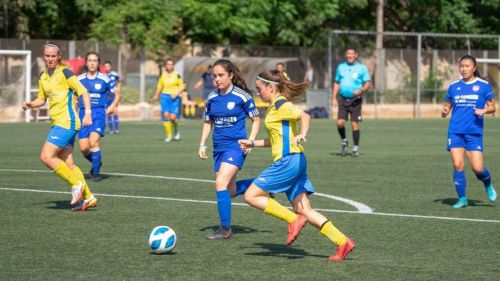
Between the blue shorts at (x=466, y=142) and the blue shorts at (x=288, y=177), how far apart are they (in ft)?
14.5

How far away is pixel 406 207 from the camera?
13.2m

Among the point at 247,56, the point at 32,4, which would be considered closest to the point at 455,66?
the point at 247,56

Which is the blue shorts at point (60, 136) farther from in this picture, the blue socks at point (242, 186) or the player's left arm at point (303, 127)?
the player's left arm at point (303, 127)

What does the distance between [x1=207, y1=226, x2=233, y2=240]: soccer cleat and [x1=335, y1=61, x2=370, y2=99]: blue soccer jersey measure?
11766mm

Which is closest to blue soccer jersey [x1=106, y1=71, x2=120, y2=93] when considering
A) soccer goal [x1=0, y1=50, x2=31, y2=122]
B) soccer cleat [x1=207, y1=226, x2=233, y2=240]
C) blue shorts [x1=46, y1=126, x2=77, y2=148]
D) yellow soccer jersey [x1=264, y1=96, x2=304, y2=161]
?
blue shorts [x1=46, y1=126, x2=77, y2=148]

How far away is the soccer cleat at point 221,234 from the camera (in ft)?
34.0

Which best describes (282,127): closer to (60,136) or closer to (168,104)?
(60,136)

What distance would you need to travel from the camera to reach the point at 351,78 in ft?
71.8

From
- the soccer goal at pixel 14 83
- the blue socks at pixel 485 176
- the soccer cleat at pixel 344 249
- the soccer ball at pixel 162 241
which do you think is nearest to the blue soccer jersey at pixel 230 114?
the soccer ball at pixel 162 241

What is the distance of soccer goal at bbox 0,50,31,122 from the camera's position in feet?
122

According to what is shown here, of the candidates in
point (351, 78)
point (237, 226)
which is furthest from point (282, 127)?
point (351, 78)

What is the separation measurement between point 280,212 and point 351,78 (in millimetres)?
12669

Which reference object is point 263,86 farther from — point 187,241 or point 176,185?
point 176,185

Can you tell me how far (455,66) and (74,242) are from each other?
39210 millimetres
